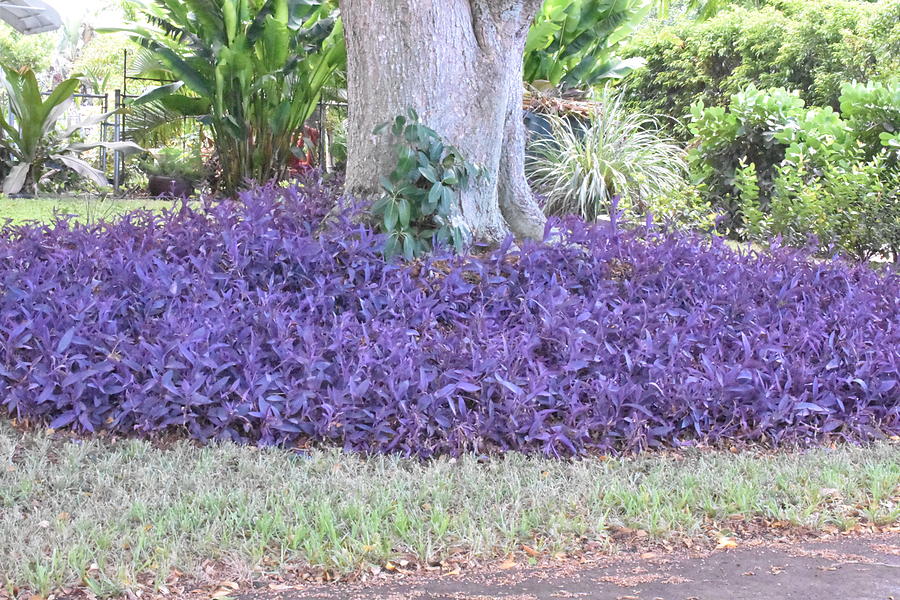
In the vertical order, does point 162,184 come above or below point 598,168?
below

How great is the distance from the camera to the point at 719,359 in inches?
169

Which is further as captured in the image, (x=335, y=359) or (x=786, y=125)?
(x=786, y=125)

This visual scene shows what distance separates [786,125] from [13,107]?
9073 millimetres

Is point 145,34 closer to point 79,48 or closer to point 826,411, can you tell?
point 826,411

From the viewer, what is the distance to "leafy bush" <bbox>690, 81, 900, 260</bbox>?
7.38 meters

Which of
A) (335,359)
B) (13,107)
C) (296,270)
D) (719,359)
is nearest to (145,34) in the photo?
(13,107)

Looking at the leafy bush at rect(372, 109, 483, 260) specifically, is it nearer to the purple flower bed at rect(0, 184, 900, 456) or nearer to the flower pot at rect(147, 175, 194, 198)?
the purple flower bed at rect(0, 184, 900, 456)

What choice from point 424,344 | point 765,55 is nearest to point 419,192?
point 424,344

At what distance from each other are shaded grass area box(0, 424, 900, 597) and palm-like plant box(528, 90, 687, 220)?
475cm

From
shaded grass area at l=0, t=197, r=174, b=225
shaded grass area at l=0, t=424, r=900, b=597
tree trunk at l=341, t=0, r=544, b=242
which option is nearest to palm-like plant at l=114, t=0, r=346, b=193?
shaded grass area at l=0, t=197, r=174, b=225

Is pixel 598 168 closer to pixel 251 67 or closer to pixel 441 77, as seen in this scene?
pixel 441 77

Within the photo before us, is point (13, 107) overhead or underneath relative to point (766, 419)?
overhead

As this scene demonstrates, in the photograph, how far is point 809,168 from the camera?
8.58 meters

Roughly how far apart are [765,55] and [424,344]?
13.8 meters
